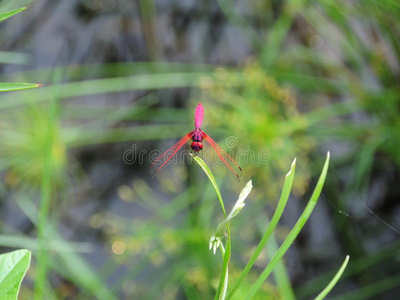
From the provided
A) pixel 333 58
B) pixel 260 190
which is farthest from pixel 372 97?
pixel 260 190

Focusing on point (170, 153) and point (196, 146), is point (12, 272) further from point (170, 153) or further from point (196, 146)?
point (170, 153)

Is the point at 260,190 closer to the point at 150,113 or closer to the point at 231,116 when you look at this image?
the point at 231,116

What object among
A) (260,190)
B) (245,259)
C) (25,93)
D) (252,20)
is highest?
(252,20)

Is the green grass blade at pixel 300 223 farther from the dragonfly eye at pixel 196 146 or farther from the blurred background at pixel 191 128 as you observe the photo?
the blurred background at pixel 191 128

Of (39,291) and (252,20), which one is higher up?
(252,20)

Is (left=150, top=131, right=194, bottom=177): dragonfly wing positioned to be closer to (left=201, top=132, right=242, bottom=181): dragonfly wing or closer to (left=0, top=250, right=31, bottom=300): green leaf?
(left=201, top=132, right=242, bottom=181): dragonfly wing

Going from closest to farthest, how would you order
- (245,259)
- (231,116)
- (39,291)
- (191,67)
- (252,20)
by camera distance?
(39,291) < (231,116) < (245,259) < (191,67) < (252,20)

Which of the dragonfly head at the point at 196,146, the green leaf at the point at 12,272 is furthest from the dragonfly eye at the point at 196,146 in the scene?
the green leaf at the point at 12,272
